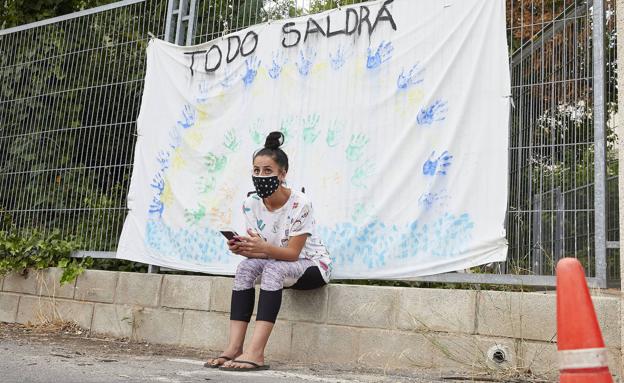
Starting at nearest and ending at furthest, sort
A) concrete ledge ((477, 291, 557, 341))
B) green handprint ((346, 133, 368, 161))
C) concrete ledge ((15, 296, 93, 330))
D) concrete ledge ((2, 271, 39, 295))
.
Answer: concrete ledge ((477, 291, 557, 341)) → green handprint ((346, 133, 368, 161)) → concrete ledge ((15, 296, 93, 330)) → concrete ledge ((2, 271, 39, 295))

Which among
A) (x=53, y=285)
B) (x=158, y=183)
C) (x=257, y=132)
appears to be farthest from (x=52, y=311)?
(x=257, y=132)

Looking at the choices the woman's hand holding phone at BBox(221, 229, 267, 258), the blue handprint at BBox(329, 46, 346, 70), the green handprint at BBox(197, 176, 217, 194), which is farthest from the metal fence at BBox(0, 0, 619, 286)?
the woman's hand holding phone at BBox(221, 229, 267, 258)

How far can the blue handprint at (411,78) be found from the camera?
14.1 feet

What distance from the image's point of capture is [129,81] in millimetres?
5645

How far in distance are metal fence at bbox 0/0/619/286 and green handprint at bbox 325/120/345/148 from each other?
879mm

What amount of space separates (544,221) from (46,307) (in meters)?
3.78

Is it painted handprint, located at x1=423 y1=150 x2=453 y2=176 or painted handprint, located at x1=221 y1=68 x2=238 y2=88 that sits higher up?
painted handprint, located at x1=221 y1=68 x2=238 y2=88

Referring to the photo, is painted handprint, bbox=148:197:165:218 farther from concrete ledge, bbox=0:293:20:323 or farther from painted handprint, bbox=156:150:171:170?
concrete ledge, bbox=0:293:20:323

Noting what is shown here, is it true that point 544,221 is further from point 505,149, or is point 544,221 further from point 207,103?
point 207,103

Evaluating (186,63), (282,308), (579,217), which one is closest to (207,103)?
(186,63)

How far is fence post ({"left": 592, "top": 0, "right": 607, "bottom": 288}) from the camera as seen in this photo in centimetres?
359

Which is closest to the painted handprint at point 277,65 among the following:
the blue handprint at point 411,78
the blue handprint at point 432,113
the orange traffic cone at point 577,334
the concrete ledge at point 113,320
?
the blue handprint at point 411,78

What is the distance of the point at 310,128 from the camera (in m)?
4.67

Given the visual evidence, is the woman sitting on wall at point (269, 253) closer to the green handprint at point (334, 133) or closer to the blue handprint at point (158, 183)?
the green handprint at point (334, 133)
